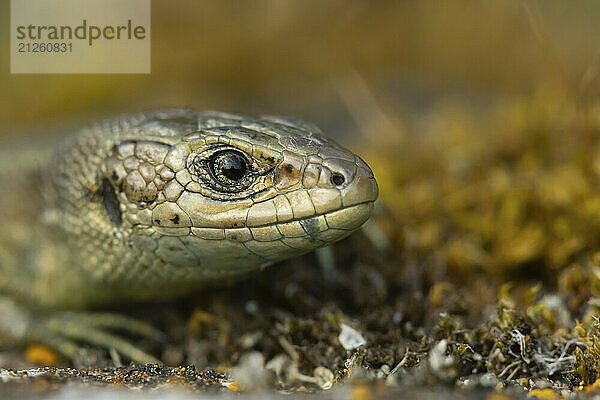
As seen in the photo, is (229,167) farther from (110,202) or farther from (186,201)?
(110,202)

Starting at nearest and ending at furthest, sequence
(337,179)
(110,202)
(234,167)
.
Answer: (337,179) → (234,167) → (110,202)

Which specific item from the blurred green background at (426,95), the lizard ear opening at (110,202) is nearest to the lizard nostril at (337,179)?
the lizard ear opening at (110,202)

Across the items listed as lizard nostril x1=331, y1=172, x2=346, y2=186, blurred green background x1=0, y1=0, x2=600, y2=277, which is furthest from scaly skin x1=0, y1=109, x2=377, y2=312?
blurred green background x1=0, y1=0, x2=600, y2=277

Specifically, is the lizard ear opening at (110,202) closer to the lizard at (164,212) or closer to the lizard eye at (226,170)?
the lizard at (164,212)

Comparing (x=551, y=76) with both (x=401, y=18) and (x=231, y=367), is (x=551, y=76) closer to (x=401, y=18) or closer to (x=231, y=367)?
(x=401, y=18)

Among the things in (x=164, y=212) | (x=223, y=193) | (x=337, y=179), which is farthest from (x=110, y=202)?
(x=337, y=179)

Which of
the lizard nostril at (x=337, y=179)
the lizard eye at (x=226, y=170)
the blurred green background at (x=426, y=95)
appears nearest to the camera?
the lizard nostril at (x=337, y=179)

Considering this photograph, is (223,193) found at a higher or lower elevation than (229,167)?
lower
